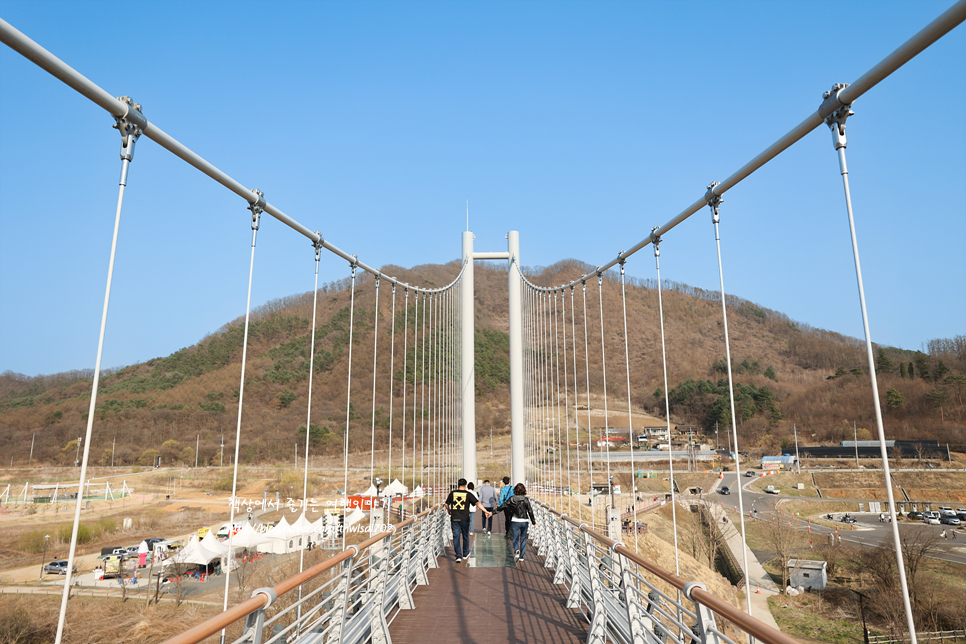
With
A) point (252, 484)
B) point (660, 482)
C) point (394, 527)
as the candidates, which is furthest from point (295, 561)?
point (660, 482)

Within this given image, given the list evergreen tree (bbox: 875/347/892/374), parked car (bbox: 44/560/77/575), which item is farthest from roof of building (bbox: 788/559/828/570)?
evergreen tree (bbox: 875/347/892/374)

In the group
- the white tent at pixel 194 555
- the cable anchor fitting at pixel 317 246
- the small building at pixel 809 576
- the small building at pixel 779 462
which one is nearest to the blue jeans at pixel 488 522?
the cable anchor fitting at pixel 317 246

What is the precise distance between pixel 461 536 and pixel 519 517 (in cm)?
79

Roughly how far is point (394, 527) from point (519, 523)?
297cm

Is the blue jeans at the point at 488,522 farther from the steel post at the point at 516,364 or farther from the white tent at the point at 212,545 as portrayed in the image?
the white tent at the point at 212,545

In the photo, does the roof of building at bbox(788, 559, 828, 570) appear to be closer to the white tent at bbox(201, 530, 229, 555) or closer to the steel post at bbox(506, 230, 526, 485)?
the steel post at bbox(506, 230, 526, 485)

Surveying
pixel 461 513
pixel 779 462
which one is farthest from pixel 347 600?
pixel 779 462

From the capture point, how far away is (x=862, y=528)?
30.3 m

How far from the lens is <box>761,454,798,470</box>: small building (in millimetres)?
44125

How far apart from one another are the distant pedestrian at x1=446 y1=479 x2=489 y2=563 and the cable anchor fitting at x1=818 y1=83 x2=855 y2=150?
5484 mm

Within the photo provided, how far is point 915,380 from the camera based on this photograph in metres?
50.0

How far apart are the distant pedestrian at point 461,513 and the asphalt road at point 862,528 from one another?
69.0 ft

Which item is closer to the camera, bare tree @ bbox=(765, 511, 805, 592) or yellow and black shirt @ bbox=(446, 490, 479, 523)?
yellow and black shirt @ bbox=(446, 490, 479, 523)

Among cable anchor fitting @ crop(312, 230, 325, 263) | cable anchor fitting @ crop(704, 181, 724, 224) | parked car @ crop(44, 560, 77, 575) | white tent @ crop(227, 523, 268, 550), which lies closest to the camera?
cable anchor fitting @ crop(704, 181, 724, 224)
